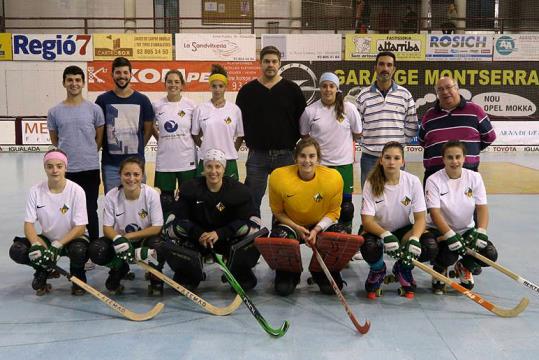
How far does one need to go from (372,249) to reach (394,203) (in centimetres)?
39

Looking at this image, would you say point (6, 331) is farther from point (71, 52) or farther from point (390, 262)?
point (71, 52)

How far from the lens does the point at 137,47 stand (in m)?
14.4

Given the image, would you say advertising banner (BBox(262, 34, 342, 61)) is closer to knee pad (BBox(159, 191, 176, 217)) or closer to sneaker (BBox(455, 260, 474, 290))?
knee pad (BBox(159, 191, 176, 217))

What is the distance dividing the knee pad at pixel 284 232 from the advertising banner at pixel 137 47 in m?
11.5

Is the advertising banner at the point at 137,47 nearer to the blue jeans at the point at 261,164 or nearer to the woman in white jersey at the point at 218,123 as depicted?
the woman in white jersey at the point at 218,123

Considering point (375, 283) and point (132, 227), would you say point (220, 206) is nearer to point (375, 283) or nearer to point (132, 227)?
point (132, 227)

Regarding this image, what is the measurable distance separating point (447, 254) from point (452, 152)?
0.70 meters

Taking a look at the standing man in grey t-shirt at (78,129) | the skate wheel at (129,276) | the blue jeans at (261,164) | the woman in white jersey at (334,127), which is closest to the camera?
the skate wheel at (129,276)

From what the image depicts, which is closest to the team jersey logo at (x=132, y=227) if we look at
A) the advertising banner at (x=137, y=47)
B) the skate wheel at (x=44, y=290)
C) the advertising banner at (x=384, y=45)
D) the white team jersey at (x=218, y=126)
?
the skate wheel at (x=44, y=290)

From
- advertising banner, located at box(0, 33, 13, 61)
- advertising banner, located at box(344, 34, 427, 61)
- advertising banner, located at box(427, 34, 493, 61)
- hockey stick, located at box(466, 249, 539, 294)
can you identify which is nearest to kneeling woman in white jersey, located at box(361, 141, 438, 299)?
hockey stick, located at box(466, 249, 539, 294)

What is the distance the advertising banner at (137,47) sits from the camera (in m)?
14.3

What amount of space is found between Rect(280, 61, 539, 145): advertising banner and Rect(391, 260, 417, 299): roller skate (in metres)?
10.9

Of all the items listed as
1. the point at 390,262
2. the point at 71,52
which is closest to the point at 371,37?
the point at 71,52

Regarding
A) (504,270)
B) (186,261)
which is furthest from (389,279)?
(186,261)
